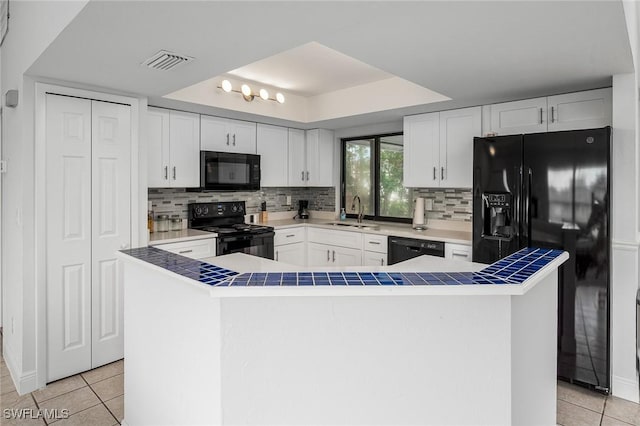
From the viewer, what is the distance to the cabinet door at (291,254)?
4.54 metres

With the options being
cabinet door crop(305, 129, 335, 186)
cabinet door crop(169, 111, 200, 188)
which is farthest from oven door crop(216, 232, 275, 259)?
cabinet door crop(305, 129, 335, 186)

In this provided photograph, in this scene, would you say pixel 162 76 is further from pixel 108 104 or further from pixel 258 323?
pixel 258 323

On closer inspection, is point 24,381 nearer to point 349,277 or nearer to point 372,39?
point 349,277

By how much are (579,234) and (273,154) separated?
10.7ft

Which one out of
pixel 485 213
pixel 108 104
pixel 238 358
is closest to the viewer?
pixel 238 358

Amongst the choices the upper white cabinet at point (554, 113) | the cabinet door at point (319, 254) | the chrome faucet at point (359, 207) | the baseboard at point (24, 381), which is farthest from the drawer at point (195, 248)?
the upper white cabinet at point (554, 113)

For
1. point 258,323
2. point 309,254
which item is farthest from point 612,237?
point 309,254

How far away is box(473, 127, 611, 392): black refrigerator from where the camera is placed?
2.60 metres

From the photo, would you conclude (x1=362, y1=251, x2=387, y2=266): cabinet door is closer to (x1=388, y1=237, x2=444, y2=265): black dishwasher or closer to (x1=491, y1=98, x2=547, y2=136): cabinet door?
(x1=388, y1=237, x2=444, y2=265): black dishwasher

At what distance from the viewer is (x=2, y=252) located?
3.42 metres

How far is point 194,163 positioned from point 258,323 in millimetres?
2914

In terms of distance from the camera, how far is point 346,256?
4406mm

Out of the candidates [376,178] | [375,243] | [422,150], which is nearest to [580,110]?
[422,150]

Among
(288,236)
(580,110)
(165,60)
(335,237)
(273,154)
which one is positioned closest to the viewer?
(165,60)
